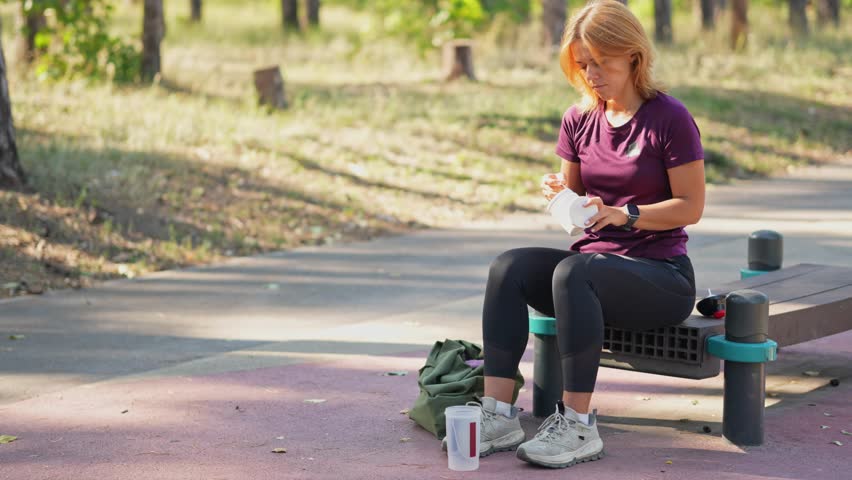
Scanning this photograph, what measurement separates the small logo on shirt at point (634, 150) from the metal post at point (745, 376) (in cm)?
64

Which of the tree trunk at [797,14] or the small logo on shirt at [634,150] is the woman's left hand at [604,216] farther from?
the tree trunk at [797,14]

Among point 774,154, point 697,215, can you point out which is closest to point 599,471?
point 697,215

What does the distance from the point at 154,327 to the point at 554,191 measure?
322 cm

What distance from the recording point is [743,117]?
1484 centimetres

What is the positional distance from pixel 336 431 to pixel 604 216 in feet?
4.73

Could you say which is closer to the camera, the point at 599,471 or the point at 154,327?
the point at 599,471

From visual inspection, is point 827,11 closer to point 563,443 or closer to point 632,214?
point 632,214

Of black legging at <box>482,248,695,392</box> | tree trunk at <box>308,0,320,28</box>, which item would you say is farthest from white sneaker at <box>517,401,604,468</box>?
tree trunk at <box>308,0,320,28</box>

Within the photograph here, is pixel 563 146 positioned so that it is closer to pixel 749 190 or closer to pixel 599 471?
pixel 599 471

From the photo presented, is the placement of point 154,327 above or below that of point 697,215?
below

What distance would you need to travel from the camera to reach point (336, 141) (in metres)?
12.7

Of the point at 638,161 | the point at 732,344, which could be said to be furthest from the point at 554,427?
the point at 638,161

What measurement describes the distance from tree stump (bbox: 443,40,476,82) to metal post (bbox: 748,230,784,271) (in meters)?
11.7

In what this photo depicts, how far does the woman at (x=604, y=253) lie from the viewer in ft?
14.6
